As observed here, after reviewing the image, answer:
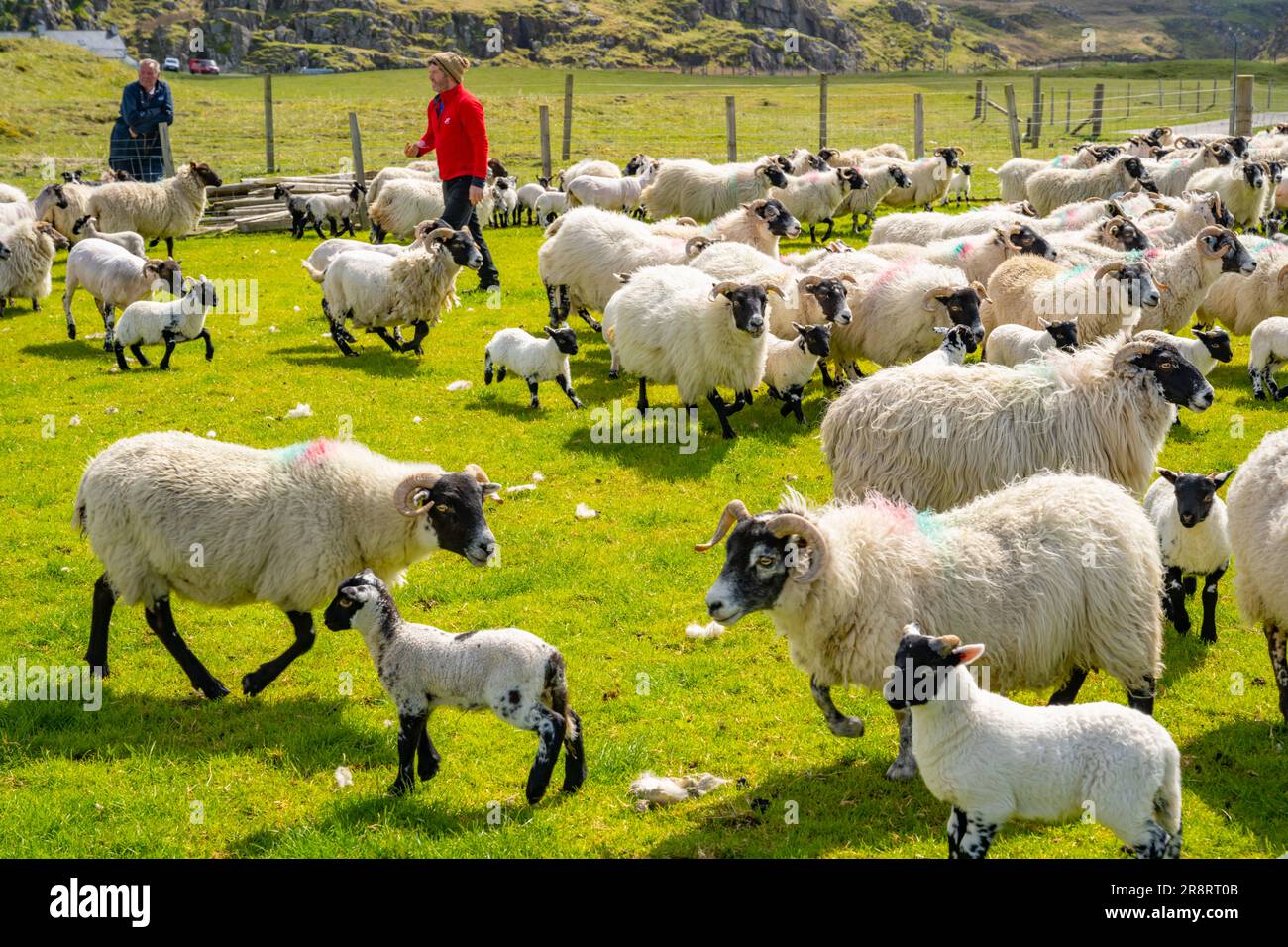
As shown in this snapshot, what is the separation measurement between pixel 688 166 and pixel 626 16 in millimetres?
101742

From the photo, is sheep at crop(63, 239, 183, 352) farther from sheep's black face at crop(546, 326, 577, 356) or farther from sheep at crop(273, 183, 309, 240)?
sheep at crop(273, 183, 309, 240)

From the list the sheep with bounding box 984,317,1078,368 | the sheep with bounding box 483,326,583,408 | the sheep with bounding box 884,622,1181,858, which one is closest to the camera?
the sheep with bounding box 884,622,1181,858

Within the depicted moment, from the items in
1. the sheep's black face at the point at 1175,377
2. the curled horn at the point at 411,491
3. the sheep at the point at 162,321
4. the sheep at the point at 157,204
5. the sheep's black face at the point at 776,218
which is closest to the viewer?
the curled horn at the point at 411,491

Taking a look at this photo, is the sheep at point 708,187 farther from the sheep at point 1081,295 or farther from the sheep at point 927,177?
the sheep at point 1081,295

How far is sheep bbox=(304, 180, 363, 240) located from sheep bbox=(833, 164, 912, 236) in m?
9.35

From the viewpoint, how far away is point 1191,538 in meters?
7.01

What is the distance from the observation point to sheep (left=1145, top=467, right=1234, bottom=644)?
6719mm

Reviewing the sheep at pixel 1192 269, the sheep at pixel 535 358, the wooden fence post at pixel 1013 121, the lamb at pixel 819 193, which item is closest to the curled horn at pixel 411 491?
the sheep at pixel 535 358

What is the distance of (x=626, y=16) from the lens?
373 feet

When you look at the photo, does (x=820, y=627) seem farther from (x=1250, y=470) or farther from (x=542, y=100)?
(x=542, y=100)

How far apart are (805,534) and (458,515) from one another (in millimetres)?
2017

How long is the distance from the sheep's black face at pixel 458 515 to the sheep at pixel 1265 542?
3894 millimetres

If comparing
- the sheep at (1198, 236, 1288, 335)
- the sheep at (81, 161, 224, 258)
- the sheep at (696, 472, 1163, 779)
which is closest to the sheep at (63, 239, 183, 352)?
the sheep at (81, 161, 224, 258)

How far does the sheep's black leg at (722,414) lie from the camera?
35.3 ft
